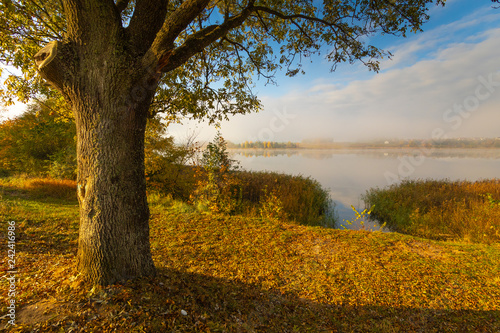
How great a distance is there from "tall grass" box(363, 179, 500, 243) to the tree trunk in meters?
8.16

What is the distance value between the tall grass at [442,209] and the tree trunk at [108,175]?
26.8 feet

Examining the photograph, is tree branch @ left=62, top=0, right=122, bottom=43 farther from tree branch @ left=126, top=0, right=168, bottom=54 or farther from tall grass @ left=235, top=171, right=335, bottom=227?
tall grass @ left=235, top=171, right=335, bottom=227

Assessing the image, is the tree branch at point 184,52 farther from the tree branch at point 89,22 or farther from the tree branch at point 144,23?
the tree branch at point 89,22

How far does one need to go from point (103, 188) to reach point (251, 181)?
12520 mm

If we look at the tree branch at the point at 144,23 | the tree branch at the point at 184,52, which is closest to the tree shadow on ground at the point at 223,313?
the tree branch at the point at 184,52

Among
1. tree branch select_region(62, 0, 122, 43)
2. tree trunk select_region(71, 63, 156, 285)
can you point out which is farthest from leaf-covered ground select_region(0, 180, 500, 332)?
tree branch select_region(62, 0, 122, 43)

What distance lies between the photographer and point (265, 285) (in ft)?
10.7

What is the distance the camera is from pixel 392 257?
13.7 feet

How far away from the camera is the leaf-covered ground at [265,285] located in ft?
7.03

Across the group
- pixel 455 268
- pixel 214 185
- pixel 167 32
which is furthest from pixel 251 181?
pixel 167 32

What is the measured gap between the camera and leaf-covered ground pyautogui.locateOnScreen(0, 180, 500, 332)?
2143 millimetres

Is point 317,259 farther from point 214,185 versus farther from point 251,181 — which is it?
point 251,181

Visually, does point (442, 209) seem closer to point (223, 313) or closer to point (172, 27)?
point (223, 313)

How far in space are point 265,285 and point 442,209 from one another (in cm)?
1184
